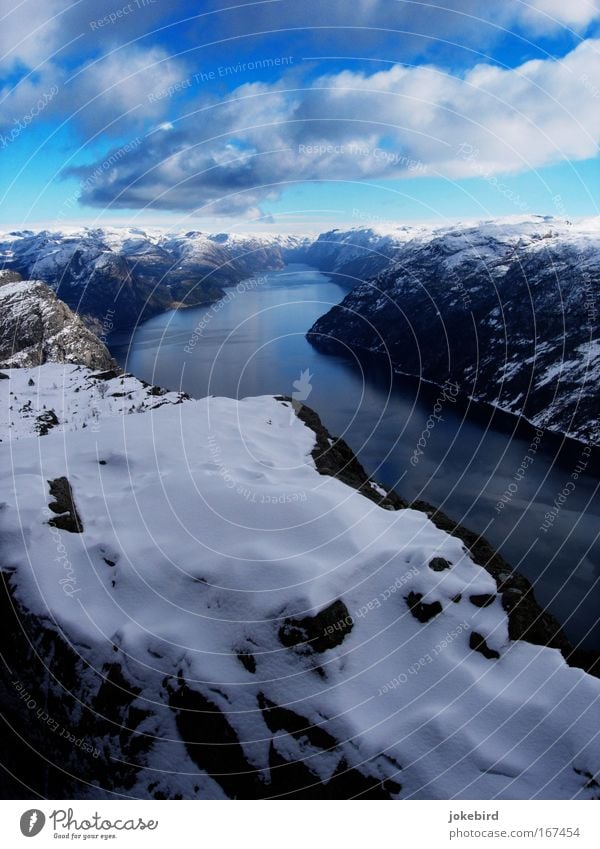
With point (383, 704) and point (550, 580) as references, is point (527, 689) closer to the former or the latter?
point (383, 704)

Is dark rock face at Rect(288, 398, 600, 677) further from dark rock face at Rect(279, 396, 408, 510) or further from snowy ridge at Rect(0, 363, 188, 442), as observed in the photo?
snowy ridge at Rect(0, 363, 188, 442)

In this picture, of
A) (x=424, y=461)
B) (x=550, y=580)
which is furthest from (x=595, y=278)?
(x=550, y=580)

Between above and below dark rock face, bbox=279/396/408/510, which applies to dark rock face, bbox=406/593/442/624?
below

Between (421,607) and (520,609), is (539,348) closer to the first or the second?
(520,609)

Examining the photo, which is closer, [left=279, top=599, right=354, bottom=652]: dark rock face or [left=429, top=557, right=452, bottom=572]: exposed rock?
[left=279, top=599, right=354, bottom=652]: dark rock face

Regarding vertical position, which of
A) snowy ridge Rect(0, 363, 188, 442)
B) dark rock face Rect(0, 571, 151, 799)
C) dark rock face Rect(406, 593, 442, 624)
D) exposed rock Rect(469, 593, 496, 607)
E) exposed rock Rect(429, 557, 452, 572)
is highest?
exposed rock Rect(429, 557, 452, 572)

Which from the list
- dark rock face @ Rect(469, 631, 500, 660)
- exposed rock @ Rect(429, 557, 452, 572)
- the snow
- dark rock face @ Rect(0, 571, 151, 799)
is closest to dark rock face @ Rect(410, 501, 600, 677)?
the snow

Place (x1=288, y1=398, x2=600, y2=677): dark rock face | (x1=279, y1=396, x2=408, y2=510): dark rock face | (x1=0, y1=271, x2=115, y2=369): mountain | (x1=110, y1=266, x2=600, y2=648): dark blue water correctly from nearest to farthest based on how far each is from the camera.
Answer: (x1=288, y1=398, x2=600, y2=677): dark rock face
(x1=279, y1=396, x2=408, y2=510): dark rock face
(x1=110, y1=266, x2=600, y2=648): dark blue water
(x1=0, y1=271, x2=115, y2=369): mountain

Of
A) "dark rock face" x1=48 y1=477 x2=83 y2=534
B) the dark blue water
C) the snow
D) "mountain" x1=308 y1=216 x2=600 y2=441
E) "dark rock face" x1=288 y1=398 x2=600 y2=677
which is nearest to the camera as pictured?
the snow

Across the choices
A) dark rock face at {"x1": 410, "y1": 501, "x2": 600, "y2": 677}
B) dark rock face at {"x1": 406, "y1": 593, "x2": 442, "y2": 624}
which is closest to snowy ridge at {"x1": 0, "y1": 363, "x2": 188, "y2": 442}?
dark rock face at {"x1": 410, "y1": 501, "x2": 600, "y2": 677}
